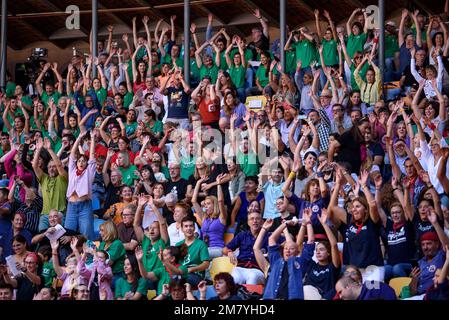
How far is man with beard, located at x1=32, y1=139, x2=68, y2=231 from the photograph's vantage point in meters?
14.2

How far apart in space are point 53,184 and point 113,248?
217 cm

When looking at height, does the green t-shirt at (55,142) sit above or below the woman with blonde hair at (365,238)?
above

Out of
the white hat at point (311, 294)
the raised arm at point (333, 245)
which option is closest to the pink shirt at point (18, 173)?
the raised arm at point (333, 245)

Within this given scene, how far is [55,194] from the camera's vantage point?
562 inches

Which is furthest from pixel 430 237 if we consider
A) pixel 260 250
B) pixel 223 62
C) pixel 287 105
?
pixel 223 62

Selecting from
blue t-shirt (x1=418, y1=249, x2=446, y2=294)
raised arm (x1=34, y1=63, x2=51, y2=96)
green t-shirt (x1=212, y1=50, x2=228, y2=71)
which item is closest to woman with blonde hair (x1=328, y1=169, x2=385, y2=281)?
blue t-shirt (x1=418, y1=249, x2=446, y2=294)

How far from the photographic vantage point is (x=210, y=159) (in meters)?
14.0

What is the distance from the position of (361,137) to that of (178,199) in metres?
2.27

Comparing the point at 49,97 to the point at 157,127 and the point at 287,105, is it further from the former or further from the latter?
the point at 287,105

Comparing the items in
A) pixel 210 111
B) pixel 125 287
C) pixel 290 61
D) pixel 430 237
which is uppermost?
pixel 290 61

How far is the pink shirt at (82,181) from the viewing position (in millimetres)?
13922

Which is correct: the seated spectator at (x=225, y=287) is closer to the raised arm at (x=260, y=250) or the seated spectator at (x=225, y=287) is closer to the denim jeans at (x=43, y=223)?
the raised arm at (x=260, y=250)

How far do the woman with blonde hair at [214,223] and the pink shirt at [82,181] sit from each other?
5.39 ft
